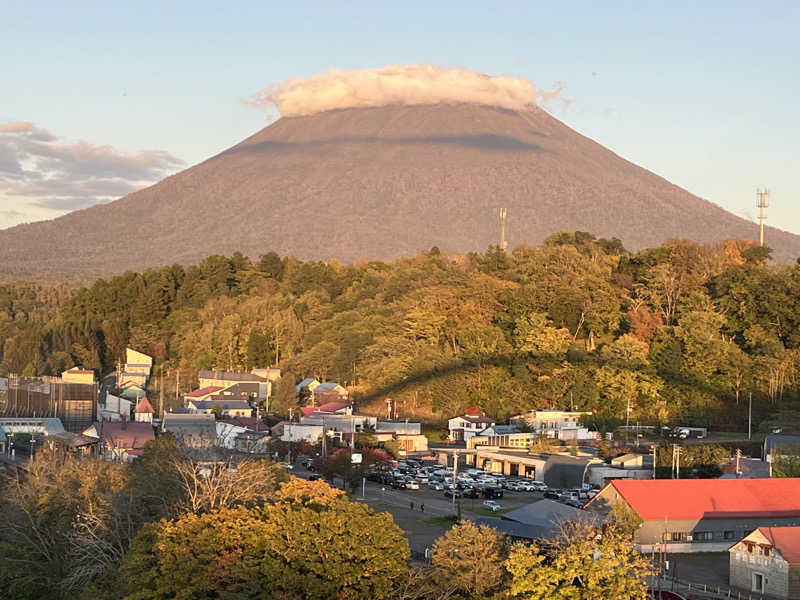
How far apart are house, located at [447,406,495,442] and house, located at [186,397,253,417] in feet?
40.9

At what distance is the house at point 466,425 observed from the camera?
53812 mm

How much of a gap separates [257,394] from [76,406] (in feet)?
38.5

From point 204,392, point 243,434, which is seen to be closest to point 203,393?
point 204,392

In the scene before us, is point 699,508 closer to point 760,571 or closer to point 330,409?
point 760,571

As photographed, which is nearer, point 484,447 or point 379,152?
point 484,447

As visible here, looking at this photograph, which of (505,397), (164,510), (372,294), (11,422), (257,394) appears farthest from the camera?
(372,294)

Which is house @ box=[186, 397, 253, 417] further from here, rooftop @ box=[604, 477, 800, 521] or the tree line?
the tree line

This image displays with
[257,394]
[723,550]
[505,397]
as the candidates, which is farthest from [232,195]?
[723,550]

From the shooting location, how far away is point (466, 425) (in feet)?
179

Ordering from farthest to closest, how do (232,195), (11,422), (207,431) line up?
1. (232,195)
2. (11,422)
3. (207,431)

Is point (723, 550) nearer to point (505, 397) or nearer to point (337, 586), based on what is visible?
point (337, 586)

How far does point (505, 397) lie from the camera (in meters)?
58.5

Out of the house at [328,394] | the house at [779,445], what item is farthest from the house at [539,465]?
the house at [328,394]

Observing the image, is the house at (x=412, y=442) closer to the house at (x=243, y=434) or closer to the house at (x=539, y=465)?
the house at (x=539, y=465)
